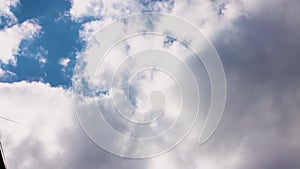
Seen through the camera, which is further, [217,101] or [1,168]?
[217,101]

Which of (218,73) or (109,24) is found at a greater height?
(109,24)

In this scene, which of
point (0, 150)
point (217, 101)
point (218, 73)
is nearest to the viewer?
point (0, 150)

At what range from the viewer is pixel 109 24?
32.9 meters

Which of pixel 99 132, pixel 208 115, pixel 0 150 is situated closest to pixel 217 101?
pixel 208 115

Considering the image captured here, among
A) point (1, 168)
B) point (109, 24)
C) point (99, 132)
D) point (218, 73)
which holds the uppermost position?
point (109, 24)

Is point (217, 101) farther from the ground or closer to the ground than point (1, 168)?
farther from the ground

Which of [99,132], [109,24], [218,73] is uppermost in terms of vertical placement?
[109,24]

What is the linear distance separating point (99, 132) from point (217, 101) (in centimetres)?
1892

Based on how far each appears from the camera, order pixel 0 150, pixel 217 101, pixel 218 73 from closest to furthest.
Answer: pixel 0 150 → pixel 218 73 → pixel 217 101

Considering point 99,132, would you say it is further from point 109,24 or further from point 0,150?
point 109,24

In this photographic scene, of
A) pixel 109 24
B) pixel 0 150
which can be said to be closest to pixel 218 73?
pixel 109 24

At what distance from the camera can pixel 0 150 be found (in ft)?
106

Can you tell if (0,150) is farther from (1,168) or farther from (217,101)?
(217,101)

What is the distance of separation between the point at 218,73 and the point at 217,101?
5563mm
